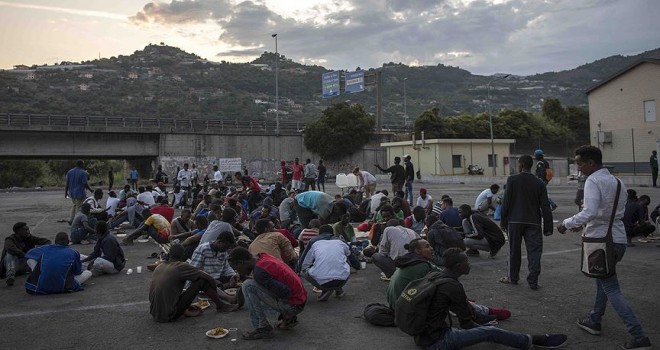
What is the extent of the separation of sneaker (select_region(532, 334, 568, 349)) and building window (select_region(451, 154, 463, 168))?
1497 inches

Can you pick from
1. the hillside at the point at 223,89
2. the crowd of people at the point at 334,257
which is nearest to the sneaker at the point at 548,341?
the crowd of people at the point at 334,257

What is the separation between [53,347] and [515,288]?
6017 millimetres

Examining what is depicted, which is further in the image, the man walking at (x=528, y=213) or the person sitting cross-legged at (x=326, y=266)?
the man walking at (x=528, y=213)

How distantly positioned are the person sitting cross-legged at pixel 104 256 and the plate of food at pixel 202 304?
2.78 metres

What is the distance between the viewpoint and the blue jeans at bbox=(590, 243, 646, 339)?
482 centimetres

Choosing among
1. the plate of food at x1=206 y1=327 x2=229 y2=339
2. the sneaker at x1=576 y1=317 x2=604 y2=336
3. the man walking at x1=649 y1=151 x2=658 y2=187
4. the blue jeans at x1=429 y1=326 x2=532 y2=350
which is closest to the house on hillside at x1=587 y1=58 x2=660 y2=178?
the man walking at x1=649 y1=151 x2=658 y2=187

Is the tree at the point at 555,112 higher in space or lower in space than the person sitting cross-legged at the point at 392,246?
higher

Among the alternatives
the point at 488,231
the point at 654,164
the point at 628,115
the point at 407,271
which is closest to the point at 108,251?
the point at 407,271

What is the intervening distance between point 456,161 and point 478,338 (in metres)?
38.9

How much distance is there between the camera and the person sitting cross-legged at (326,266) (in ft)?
22.0

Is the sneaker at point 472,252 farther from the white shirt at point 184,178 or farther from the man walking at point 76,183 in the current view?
the white shirt at point 184,178

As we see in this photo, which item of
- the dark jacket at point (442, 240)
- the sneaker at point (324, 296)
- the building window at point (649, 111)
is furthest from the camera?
the building window at point (649, 111)

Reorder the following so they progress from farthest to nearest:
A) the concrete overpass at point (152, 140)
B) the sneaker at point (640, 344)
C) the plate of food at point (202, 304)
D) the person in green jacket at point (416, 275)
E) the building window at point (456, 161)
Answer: the building window at point (456, 161) → the concrete overpass at point (152, 140) → the plate of food at point (202, 304) → the person in green jacket at point (416, 275) → the sneaker at point (640, 344)

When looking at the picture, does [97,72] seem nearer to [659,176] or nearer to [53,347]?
[659,176]
